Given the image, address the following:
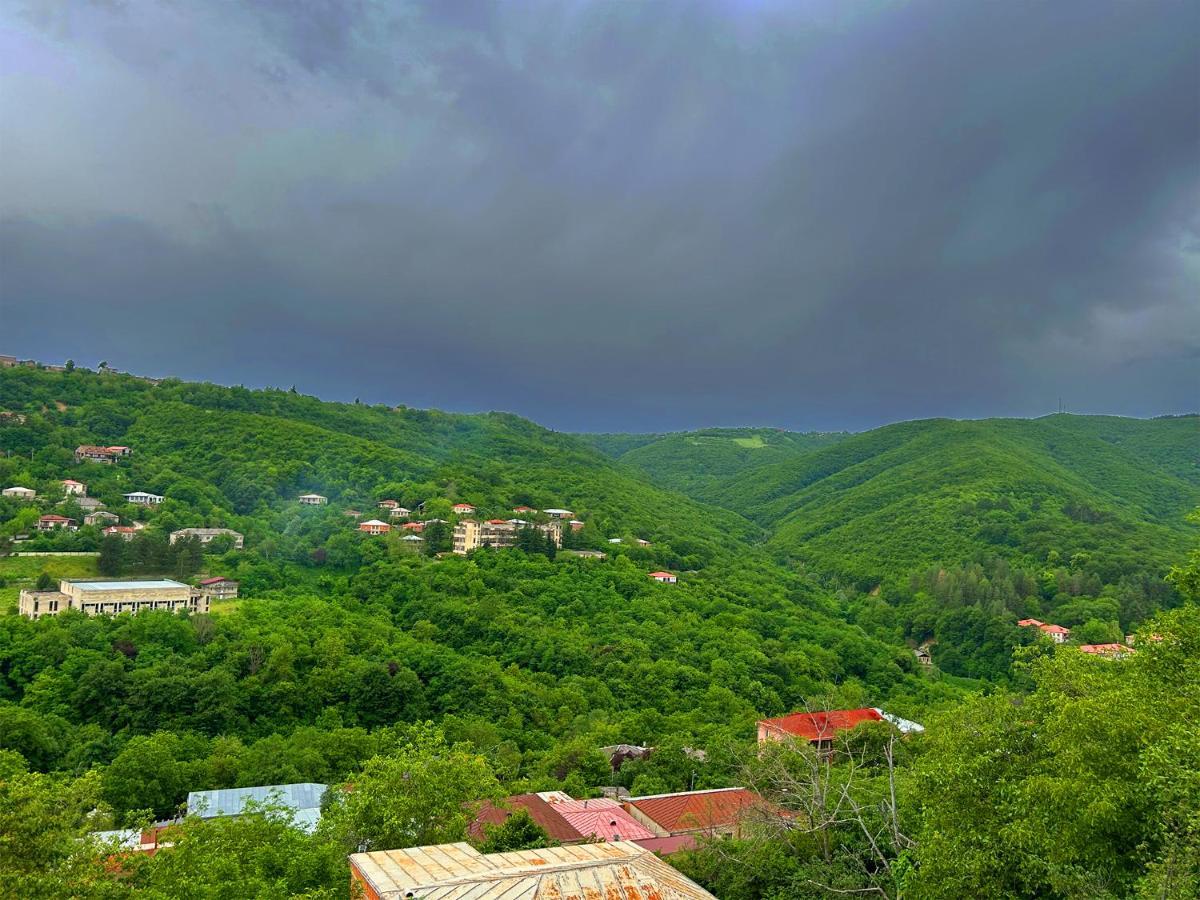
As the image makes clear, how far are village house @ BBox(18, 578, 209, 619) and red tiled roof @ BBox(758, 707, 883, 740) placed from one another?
30190 mm

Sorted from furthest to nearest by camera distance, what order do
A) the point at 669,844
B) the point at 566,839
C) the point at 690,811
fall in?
the point at 690,811 → the point at 669,844 → the point at 566,839

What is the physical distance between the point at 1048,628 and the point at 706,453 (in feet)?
371

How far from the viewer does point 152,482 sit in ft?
189

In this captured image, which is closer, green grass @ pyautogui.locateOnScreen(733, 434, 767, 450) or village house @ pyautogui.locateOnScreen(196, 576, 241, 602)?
village house @ pyautogui.locateOnScreen(196, 576, 241, 602)

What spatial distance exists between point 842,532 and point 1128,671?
3034 inches

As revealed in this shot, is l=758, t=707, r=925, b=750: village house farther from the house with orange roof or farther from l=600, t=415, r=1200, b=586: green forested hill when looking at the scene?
l=600, t=415, r=1200, b=586: green forested hill

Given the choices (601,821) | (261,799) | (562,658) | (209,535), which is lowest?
(601,821)

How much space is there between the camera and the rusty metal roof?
867 cm

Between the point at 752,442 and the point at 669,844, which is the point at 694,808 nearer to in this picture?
the point at 669,844

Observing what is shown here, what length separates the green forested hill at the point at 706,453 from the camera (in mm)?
147500

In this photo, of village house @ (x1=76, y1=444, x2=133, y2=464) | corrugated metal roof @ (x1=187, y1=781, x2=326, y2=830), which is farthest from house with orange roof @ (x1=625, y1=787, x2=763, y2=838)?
village house @ (x1=76, y1=444, x2=133, y2=464)

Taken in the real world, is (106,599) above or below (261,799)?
above

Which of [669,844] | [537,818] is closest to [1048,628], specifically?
[669,844]

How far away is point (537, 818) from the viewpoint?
66.0 feet
